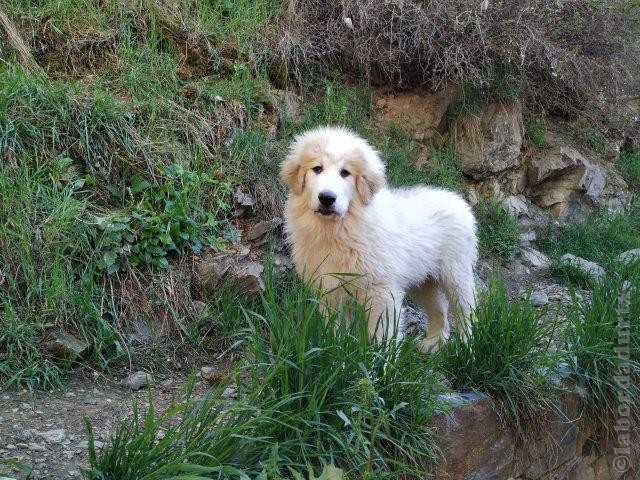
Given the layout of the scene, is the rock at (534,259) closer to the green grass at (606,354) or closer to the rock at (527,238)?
the rock at (527,238)

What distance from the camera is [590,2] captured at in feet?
27.3

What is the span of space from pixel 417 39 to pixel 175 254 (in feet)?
11.3

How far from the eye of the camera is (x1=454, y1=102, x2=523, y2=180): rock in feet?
25.8

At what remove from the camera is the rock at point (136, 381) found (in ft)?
14.9

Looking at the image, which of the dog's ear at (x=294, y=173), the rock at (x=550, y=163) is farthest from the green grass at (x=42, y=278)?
the rock at (x=550, y=163)

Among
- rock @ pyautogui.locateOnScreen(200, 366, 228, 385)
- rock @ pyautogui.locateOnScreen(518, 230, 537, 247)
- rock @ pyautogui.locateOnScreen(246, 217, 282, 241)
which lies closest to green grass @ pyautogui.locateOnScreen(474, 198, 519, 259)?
rock @ pyautogui.locateOnScreen(518, 230, 537, 247)

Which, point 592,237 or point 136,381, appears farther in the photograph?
point 592,237

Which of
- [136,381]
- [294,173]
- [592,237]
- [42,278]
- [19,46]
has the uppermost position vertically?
[19,46]

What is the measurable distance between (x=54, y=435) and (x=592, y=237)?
6124 millimetres

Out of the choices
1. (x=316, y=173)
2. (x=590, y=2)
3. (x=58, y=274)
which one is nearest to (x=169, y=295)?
(x=58, y=274)

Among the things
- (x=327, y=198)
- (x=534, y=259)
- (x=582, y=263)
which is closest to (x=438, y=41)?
(x=534, y=259)

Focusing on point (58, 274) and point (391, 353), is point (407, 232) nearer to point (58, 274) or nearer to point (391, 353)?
point (391, 353)

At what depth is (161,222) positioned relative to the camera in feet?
17.6

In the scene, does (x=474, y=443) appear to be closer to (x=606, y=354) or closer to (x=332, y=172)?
(x=606, y=354)
